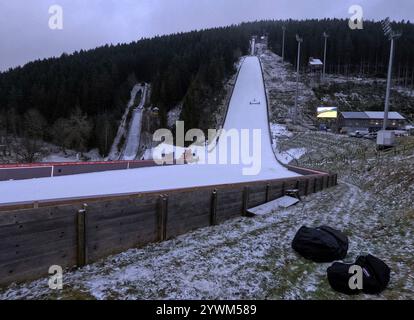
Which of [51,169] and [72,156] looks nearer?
[51,169]

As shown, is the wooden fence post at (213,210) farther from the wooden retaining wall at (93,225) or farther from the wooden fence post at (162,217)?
the wooden fence post at (162,217)

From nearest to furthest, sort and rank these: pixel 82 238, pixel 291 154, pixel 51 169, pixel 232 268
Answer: pixel 82 238
pixel 232 268
pixel 51 169
pixel 291 154

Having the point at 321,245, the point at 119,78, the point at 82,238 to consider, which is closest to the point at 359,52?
the point at 119,78

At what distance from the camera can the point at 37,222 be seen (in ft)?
15.7

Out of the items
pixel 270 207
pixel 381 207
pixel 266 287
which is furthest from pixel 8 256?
pixel 381 207

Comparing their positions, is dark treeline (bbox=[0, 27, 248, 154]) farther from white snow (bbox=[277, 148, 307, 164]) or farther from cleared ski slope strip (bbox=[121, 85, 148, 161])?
white snow (bbox=[277, 148, 307, 164])

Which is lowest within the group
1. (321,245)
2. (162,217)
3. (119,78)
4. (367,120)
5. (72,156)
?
(72,156)

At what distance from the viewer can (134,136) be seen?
74312mm

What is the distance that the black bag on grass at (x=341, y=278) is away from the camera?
4.71 meters

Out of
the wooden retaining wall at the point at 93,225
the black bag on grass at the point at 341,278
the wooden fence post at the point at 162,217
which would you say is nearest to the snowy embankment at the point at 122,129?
the wooden retaining wall at the point at 93,225

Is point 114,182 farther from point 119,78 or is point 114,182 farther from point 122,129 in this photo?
point 119,78

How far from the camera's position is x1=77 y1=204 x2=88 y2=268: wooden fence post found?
538cm

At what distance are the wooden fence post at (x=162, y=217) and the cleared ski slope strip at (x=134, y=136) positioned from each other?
54.5 m

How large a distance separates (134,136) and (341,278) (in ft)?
239
